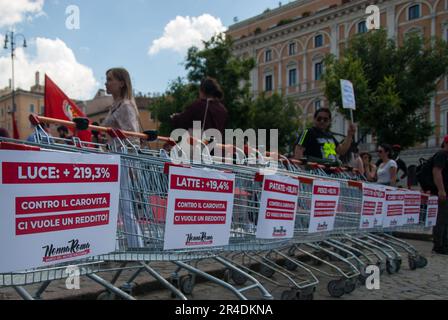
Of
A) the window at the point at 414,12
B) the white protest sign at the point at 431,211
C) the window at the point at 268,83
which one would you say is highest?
Result: the window at the point at 414,12

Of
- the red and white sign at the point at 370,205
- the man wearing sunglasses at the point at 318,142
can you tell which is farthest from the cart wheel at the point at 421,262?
the man wearing sunglasses at the point at 318,142

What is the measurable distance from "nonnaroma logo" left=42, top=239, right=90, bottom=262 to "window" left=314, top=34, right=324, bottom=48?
150 ft

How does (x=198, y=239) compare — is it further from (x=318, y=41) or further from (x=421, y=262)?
(x=318, y=41)

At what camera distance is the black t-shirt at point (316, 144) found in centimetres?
630

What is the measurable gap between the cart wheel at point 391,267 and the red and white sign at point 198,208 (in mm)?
3142

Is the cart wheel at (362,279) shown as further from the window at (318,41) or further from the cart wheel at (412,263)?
the window at (318,41)

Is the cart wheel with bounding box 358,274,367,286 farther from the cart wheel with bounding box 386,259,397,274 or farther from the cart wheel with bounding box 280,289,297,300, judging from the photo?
the cart wheel with bounding box 280,289,297,300

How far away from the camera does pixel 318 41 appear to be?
46438 millimetres

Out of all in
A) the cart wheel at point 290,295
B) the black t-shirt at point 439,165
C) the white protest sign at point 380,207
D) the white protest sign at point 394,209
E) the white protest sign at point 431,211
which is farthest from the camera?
the black t-shirt at point 439,165

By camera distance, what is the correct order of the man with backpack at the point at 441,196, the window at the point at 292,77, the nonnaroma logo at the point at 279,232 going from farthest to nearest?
the window at the point at 292,77
the man with backpack at the point at 441,196
the nonnaroma logo at the point at 279,232

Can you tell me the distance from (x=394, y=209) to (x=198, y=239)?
142 inches

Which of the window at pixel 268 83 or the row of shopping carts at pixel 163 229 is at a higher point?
the window at pixel 268 83

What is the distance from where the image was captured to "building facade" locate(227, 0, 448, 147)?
125 ft

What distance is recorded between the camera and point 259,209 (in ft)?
12.6
